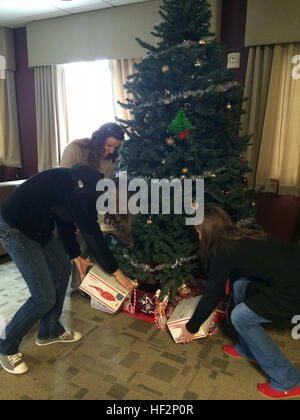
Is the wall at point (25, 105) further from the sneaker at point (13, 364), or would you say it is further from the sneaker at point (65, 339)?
the sneaker at point (13, 364)

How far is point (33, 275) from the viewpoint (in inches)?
67.0

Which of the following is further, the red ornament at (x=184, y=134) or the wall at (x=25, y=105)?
the wall at (x=25, y=105)

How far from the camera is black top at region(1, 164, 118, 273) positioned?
1608mm

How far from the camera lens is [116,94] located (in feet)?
12.7

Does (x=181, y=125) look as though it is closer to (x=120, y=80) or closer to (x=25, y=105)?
(x=120, y=80)

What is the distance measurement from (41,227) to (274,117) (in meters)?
2.48

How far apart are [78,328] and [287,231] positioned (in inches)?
76.1

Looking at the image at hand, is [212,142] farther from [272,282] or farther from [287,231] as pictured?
[287,231]

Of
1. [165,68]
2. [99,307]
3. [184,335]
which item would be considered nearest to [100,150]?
[165,68]

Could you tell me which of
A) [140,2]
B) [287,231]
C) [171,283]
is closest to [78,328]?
[171,283]

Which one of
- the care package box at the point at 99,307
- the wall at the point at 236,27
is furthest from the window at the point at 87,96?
the care package box at the point at 99,307

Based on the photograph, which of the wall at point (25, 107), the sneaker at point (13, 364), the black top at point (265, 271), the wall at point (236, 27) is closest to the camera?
the black top at point (265, 271)

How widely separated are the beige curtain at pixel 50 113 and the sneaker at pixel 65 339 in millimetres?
2848

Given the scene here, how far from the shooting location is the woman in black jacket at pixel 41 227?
162cm
